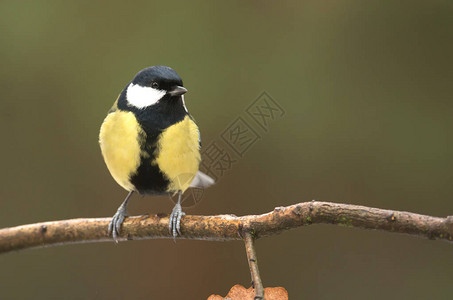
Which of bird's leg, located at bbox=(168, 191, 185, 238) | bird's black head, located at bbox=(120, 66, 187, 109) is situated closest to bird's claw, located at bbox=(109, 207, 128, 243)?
bird's leg, located at bbox=(168, 191, 185, 238)

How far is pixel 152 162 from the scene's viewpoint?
0.93 m

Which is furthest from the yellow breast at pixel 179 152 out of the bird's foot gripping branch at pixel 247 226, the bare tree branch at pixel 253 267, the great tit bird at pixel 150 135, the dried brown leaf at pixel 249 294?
the dried brown leaf at pixel 249 294

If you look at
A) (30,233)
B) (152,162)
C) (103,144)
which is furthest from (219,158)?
(30,233)

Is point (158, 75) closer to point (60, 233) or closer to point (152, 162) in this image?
point (152, 162)

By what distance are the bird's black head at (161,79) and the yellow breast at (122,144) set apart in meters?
0.07

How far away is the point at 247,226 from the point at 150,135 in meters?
0.35

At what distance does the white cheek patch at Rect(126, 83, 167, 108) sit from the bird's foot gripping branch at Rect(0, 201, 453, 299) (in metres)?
0.22

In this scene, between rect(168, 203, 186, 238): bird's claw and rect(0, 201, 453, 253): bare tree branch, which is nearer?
rect(0, 201, 453, 253): bare tree branch

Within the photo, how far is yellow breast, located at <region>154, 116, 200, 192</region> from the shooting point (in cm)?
93

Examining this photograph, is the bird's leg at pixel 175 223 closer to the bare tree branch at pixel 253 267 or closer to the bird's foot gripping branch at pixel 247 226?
the bird's foot gripping branch at pixel 247 226

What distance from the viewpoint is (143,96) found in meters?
0.93

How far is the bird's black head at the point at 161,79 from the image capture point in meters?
0.90

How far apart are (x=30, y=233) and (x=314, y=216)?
1.85ft

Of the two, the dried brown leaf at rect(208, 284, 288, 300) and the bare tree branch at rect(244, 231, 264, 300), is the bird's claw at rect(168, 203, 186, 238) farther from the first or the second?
the dried brown leaf at rect(208, 284, 288, 300)
